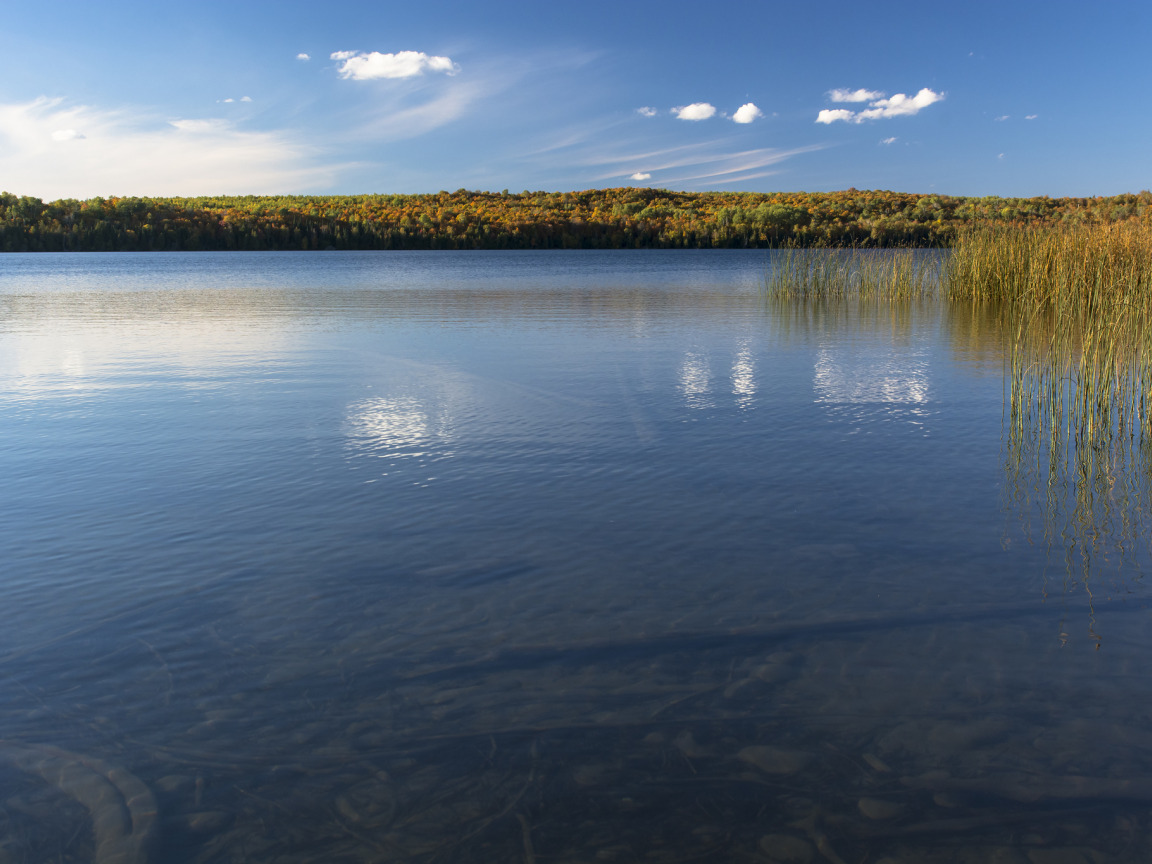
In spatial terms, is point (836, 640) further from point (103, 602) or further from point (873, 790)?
point (103, 602)

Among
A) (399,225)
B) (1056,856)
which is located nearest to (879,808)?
(1056,856)

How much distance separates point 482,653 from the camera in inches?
140

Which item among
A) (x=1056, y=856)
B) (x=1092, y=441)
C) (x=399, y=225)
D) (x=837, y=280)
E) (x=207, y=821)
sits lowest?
(x=1056, y=856)

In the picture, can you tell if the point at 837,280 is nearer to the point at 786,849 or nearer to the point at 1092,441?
the point at 1092,441

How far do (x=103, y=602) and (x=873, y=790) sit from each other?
356 cm

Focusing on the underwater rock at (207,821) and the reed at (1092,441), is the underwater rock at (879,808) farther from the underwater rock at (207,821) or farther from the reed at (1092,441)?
the reed at (1092,441)

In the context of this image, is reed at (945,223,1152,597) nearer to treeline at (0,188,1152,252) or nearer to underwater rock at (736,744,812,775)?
underwater rock at (736,744,812,775)

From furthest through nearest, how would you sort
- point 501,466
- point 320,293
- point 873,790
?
point 320,293 < point 501,466 < point 873,790

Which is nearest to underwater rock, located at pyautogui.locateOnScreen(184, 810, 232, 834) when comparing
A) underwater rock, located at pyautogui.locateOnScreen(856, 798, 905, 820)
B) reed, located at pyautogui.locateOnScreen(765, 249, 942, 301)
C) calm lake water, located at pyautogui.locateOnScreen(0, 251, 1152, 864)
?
calm lake water, located at pyautogui.locateOnScreen(0, 251, 1152, 864)

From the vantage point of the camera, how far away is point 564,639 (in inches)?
145

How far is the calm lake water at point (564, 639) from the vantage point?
2.60m

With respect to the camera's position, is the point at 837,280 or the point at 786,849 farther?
the point at 837,280

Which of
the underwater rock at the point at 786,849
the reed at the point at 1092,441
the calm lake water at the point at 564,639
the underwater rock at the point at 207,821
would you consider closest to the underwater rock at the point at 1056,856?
the calm lake water at the point at 564,639

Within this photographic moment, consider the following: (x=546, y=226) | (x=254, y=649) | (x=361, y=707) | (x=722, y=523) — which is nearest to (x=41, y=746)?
(x=254, y=649)
